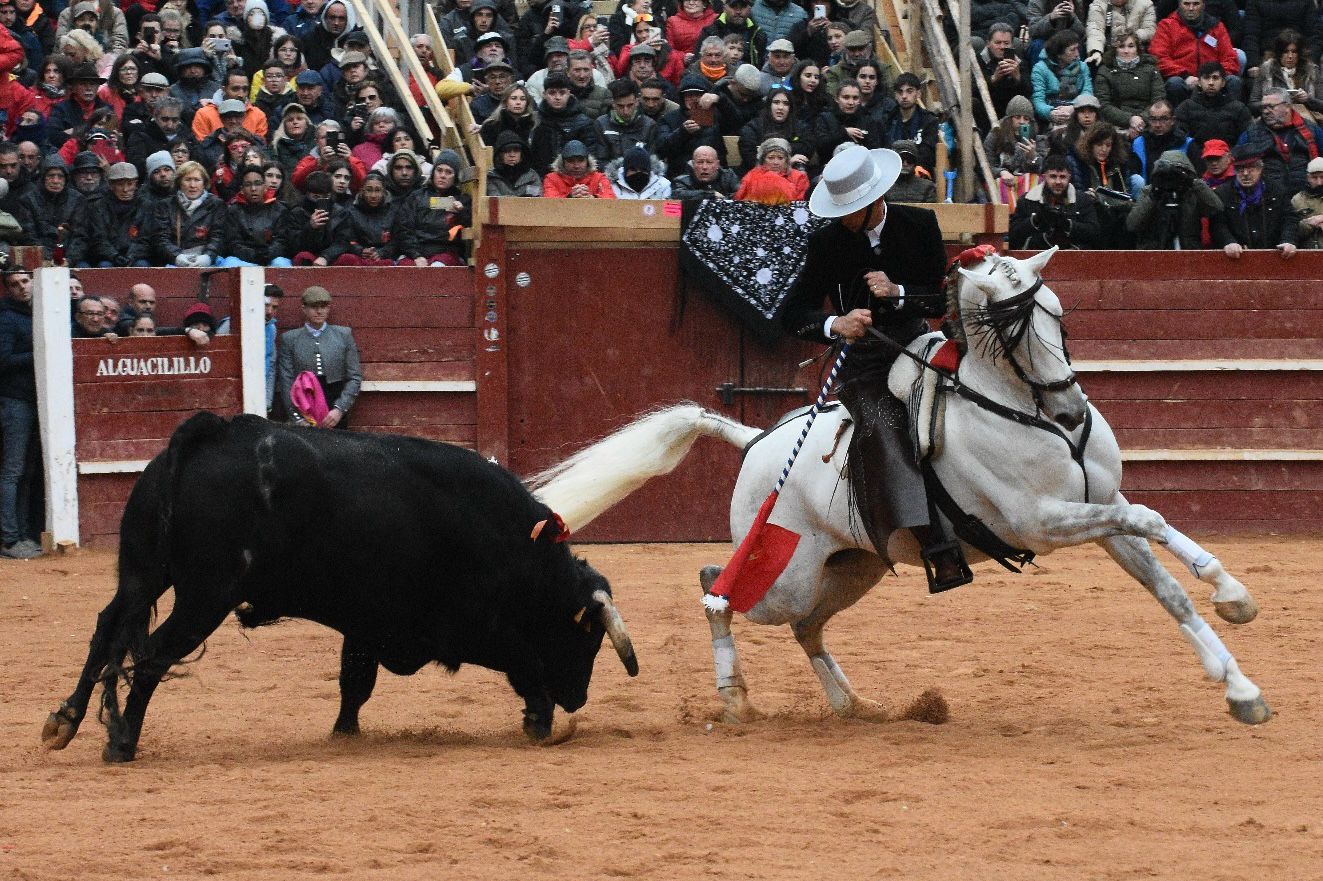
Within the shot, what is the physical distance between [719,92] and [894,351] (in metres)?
7.44

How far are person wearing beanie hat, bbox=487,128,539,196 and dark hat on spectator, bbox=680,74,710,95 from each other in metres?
1.58

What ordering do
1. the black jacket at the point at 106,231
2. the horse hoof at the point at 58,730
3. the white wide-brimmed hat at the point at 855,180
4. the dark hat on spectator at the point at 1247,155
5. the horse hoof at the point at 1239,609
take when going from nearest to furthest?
the horse hoof at the point at 1239,609 < the horse hoof at the point at 58,730 < the white wide-brimmed hat at the point at 855,180 < the black jacket at the point at 106,231 < the dark hat on spectator at the point at 1247,155

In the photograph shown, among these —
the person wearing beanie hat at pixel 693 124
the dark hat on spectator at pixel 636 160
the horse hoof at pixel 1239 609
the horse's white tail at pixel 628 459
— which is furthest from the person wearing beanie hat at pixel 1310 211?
the horse hoof at pixel 1239 609

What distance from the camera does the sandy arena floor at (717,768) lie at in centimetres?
478

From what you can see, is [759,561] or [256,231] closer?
[759,561]

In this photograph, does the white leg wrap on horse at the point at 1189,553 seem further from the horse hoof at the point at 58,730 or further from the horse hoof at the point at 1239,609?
the horse hoof at the point at 58,730

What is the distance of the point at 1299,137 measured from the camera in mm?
13398

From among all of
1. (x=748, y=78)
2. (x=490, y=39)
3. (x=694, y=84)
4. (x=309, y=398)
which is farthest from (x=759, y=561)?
(x=490, y=39)

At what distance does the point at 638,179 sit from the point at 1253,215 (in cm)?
445

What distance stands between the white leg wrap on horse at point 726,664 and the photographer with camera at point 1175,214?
6871mm

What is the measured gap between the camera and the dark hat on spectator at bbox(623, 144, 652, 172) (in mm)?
12859

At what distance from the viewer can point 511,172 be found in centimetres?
1295

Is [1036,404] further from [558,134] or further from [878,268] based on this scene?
[558,134]

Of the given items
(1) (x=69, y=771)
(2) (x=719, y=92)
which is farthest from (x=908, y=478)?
(2) (x=719, y=92)
